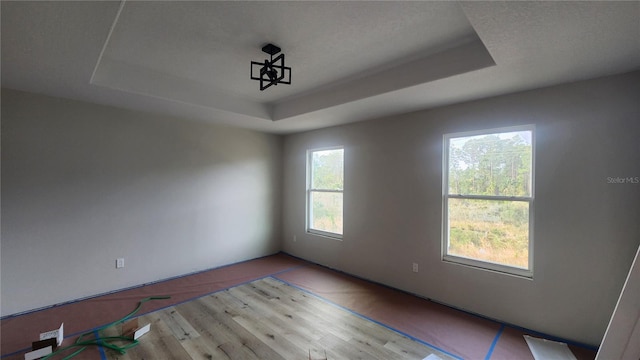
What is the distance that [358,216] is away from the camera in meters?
4.19

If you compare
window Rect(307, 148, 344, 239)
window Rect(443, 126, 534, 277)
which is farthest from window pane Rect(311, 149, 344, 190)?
window Rect(443, 126, 534, 277)

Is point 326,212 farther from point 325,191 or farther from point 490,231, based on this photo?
point 490,231

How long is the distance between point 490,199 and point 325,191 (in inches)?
103

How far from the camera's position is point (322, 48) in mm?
2396

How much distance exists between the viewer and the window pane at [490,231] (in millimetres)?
2781

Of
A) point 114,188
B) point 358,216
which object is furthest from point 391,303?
point 114,188

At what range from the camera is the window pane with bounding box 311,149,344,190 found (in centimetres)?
461

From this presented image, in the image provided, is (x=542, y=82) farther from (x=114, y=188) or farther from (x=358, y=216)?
(x=114, y=188)

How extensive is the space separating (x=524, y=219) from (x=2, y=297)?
565 cm

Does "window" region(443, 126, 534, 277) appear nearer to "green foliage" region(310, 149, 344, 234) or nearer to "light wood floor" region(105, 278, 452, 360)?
"light wood floor" region(105, 278, 452, 360)

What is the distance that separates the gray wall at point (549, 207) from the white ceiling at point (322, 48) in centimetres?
24

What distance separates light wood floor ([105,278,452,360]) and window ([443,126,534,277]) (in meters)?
1.31
